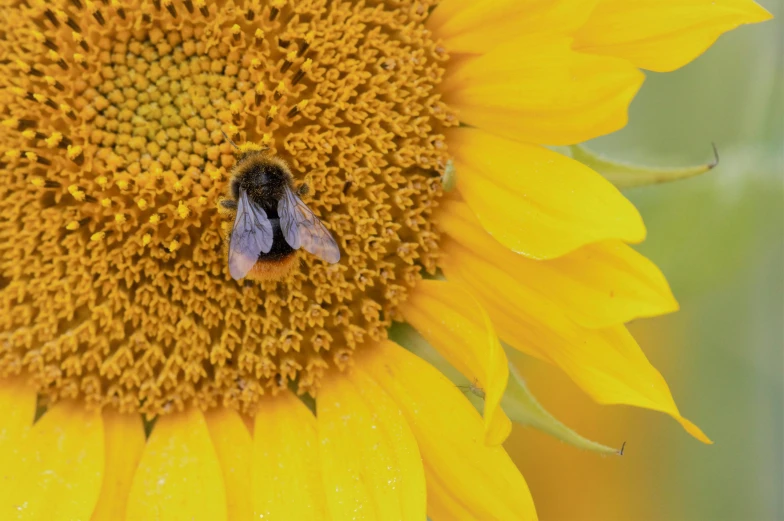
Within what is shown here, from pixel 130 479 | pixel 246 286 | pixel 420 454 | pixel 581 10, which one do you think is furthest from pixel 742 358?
pixel 130 479

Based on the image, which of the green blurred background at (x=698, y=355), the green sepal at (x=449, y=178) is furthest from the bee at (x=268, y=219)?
the green blurred background at (x=698, y=355)

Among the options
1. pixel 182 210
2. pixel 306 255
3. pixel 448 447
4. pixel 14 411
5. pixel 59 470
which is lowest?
pixel 448 447

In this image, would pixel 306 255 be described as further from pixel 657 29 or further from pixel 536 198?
pixel 657 29

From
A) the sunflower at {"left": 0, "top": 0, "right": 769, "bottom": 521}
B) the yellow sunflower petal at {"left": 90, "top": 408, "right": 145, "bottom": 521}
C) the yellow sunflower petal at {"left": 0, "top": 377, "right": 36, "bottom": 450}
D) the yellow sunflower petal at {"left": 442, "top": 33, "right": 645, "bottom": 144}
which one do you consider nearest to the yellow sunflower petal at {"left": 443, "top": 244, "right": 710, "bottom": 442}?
the sunflower at {"left": 0, "top": 0, "right": 769, "bottom": 521}

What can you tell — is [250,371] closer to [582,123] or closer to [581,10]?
[582,123]

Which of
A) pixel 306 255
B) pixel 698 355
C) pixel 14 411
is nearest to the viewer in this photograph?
pixel 306 255

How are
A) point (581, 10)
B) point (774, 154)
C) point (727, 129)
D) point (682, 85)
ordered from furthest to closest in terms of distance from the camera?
point (682, 85)
point (727, 129)
point (774, 154)
point (581, 10)

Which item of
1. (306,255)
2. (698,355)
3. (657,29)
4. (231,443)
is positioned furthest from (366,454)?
(698,355)

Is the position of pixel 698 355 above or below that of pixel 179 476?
below
